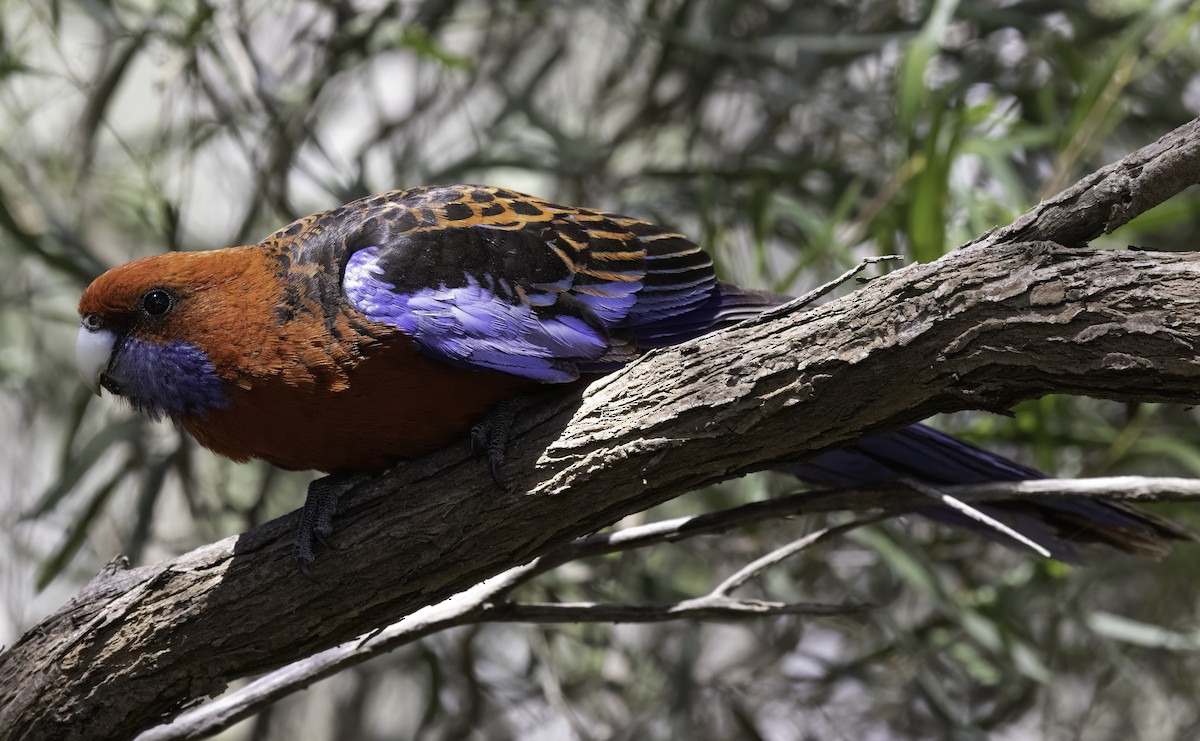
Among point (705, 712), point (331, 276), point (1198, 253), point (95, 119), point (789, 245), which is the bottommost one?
point (705, 712)

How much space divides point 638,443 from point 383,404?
2.10 feet

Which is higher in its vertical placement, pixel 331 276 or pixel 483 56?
pixel 483 56

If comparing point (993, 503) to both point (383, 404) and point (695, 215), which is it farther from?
point (695, 215)

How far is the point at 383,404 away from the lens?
92.7 inches

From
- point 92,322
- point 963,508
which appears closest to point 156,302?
point 92,322

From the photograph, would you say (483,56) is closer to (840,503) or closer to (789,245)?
(789,245)

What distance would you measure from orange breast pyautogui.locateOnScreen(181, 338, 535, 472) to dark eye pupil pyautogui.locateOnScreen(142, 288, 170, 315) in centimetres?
28

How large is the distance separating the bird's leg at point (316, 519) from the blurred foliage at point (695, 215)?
3.55ft

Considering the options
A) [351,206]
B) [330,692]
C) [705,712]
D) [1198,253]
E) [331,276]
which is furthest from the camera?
[330,692]

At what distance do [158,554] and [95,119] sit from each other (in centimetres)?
166

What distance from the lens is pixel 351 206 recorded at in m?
2.69

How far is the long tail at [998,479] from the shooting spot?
2.29 metres

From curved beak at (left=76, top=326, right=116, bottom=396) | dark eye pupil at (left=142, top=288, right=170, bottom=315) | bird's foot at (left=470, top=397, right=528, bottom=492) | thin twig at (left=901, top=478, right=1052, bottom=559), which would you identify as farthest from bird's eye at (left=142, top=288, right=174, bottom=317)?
thin twig at (left=901, top=478, right=1052, bottom=559)

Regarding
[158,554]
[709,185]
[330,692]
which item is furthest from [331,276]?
[330,692]
